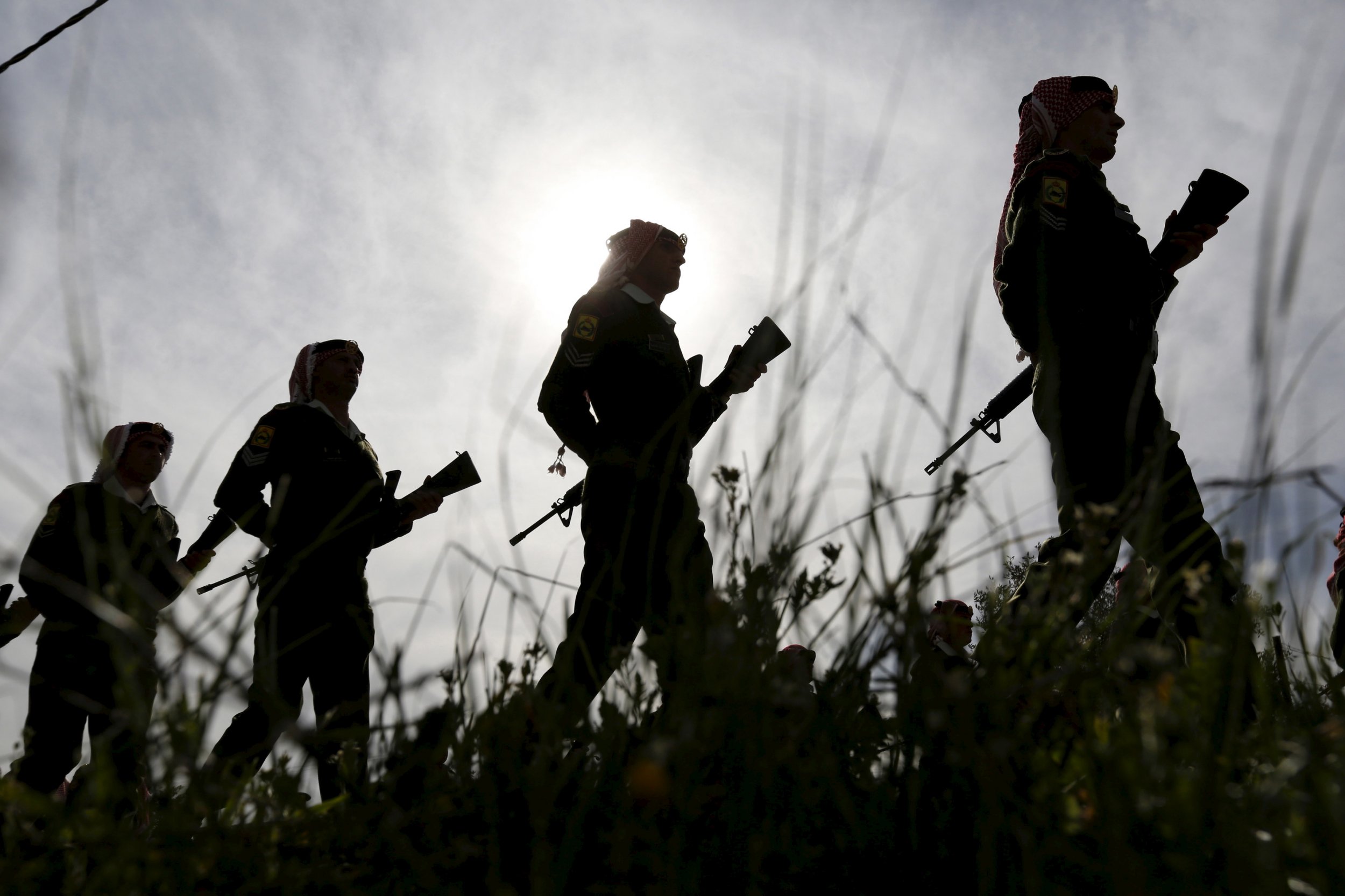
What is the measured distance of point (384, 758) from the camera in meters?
1.02

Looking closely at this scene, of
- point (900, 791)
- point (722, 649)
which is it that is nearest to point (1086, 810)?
point (900, 791)

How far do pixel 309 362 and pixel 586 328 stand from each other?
134 centimetres

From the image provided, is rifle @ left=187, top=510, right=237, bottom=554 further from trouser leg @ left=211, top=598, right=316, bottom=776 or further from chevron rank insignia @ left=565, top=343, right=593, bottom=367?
chevron rank insignia @ left=565, top=343, right=593, bottom=367

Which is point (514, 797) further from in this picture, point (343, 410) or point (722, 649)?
point (343, 410)

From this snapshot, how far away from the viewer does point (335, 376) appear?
341 centimetres

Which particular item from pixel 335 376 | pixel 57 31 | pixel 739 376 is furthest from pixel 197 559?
pixel 57 31

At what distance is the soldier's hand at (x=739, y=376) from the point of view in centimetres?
278

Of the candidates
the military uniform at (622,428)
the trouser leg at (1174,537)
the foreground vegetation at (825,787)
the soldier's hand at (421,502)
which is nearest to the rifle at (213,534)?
the soldier's hand at (421,502)

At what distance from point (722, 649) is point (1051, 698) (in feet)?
1.25

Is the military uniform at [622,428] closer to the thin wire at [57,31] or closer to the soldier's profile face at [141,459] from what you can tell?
the thin wire at [57,31]

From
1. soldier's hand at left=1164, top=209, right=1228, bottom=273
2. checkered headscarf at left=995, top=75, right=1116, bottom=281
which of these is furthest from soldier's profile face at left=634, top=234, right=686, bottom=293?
soldier's hand at left=1164, top=209, right=1228, bottom=273

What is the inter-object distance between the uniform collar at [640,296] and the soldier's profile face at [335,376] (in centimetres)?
126

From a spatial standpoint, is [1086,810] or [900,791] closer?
[1086,810]

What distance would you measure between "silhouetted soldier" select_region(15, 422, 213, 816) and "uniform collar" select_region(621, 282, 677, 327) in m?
1.55
